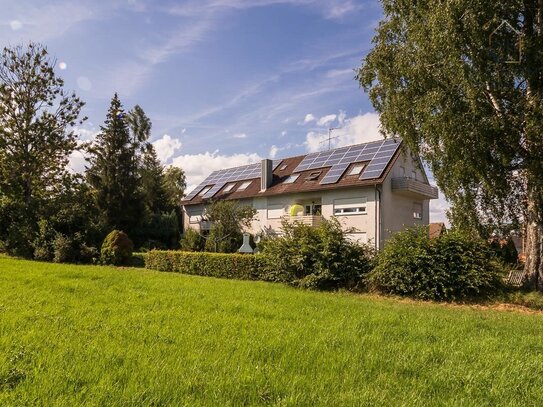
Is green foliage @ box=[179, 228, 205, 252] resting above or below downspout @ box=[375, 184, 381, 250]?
below

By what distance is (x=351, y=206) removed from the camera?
86.4 ft

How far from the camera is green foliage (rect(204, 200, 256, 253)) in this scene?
1148 inches

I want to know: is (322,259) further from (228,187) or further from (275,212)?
(228,187)

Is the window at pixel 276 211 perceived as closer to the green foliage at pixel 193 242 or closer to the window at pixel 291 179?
the window at pixel 291 179

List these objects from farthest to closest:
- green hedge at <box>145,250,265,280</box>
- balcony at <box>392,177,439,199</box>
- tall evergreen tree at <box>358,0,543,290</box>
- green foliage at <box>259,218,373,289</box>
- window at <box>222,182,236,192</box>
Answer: window at <box>222,182,236,192</box>
balcony at <box>392,177,439,199</box>
green hedge at <box>145,250,265,280</box>
green foliage at <box>259,218,373,289</box>
tall evergreen tree at <box>358,0,543,290</box>

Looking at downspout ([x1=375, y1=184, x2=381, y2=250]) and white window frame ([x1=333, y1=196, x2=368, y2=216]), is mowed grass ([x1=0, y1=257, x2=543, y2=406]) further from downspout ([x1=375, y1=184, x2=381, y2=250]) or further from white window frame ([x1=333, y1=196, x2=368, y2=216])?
white window frame ([x1=333, y1=196, x2=368, y2=216])

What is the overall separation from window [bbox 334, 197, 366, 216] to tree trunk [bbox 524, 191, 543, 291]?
13.0 m

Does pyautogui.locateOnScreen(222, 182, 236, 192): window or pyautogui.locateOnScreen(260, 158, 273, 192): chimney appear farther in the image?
pyautogui.locateOnScreen(222, 182, 236, 192): window

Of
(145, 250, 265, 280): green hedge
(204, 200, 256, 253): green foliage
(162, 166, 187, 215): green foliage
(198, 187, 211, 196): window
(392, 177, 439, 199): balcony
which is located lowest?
(145, 250, 265, 280): green hedge

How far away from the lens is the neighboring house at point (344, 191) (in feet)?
82.9

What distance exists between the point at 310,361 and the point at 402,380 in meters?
1.00

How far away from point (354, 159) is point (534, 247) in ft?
54.1

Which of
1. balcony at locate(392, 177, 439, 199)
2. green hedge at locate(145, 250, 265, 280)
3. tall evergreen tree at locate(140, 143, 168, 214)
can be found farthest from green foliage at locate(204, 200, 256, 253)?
tall evergreen tree at locate(140, 143, 168, 214)

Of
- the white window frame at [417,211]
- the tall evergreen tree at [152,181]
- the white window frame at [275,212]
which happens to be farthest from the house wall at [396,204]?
the tall evergreen tree at [152,181]
